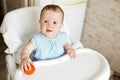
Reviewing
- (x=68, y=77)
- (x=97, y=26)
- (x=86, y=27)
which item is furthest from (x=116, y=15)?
(x=68, y=77)

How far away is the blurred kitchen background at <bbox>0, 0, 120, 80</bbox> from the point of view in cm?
154

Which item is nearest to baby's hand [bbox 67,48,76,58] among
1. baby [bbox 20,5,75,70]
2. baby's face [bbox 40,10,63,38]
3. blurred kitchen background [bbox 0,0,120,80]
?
baby [bbox 20,5,75,70]

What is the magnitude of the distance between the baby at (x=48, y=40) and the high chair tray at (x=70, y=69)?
0.05m

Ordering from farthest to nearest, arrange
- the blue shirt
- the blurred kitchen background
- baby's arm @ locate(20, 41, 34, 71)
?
the blurred kitchen background, the blue shirt, baby's arm @ locate(20, 41, 34, 71)

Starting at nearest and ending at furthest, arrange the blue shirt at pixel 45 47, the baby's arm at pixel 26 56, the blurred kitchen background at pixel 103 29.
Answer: the baby's arm at pixel 26 56 → the blue shirt at pixel 45 47 → the blurred kitchen background at pixel 103 29

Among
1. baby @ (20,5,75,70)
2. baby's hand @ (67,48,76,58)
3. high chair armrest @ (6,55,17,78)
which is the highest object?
baby @ (20,5,75,70)

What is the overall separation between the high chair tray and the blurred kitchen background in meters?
0.56

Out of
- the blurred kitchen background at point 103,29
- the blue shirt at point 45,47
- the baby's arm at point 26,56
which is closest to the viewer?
the baby's arm at point 26,56

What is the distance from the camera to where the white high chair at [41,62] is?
3.12 ft

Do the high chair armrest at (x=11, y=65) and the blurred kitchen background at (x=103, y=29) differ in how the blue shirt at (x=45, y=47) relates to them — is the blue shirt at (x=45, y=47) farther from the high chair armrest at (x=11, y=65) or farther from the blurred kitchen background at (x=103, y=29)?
the blurred kitchen background at (x=103, y=29)

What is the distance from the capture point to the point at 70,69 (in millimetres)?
989

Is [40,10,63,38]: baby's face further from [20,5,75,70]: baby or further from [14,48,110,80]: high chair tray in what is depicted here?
[14,48,110,80]: high chair tray

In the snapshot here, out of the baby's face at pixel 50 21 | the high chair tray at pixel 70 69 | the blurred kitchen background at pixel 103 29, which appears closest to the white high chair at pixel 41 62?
the high chair tray at pixel 70 69

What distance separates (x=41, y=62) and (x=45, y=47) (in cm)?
10
